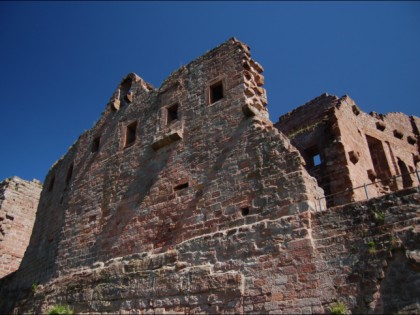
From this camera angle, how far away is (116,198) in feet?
38.4

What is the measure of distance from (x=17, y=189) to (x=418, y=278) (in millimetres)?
17653

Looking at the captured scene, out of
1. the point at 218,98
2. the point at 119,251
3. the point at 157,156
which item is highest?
the point at 218,98

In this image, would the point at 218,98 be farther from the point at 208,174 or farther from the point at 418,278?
the point at 418,278

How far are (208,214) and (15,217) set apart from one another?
41.2ft

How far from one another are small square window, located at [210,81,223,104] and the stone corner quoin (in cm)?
4

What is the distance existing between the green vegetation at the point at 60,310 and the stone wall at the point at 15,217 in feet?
27.3

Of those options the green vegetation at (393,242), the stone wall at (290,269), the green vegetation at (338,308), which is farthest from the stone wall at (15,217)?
the green vegetation at (393,242)

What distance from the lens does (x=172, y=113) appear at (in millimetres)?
12008

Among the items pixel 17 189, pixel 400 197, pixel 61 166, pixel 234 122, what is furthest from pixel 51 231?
pixel 400 197

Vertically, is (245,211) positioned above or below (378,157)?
below

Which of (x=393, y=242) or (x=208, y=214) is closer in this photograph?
(x=393, y=242)

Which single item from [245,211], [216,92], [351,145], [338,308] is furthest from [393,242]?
[351,145]

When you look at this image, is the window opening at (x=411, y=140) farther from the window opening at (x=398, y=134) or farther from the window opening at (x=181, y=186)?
the window opening at (x=181, y=186)

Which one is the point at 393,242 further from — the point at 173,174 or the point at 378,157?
the point at 378,157
